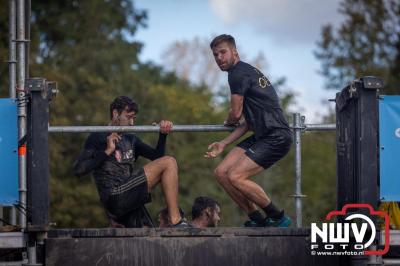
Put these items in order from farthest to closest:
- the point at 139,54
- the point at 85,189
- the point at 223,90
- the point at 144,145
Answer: the point at 223,90
the point at 139,54
the point at 85,189
the point at 144,145

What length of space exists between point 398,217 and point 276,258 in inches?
49.5

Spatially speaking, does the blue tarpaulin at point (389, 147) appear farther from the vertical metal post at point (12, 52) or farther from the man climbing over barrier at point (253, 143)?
the vertical metal post at point (12, 52)

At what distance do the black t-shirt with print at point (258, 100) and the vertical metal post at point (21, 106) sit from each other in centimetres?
175

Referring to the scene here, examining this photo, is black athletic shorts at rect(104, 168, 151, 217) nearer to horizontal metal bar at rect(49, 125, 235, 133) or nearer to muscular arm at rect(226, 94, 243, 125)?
horizontal metal bar at rect(49, 125, 235, 133)

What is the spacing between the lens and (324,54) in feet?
155

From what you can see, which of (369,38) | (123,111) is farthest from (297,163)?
(369,38)

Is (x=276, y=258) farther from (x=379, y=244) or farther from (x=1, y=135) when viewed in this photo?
(x=1, y=135)

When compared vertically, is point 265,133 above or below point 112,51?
below

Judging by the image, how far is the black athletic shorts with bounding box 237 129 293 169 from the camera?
31.8 ft

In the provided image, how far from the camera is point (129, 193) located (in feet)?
31.5

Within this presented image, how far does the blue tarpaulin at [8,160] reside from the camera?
8797 mm

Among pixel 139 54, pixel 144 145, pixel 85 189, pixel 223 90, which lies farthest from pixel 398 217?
A: pixel 223 90

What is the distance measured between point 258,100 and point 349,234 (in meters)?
1.68

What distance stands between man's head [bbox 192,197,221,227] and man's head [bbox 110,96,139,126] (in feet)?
3.03
